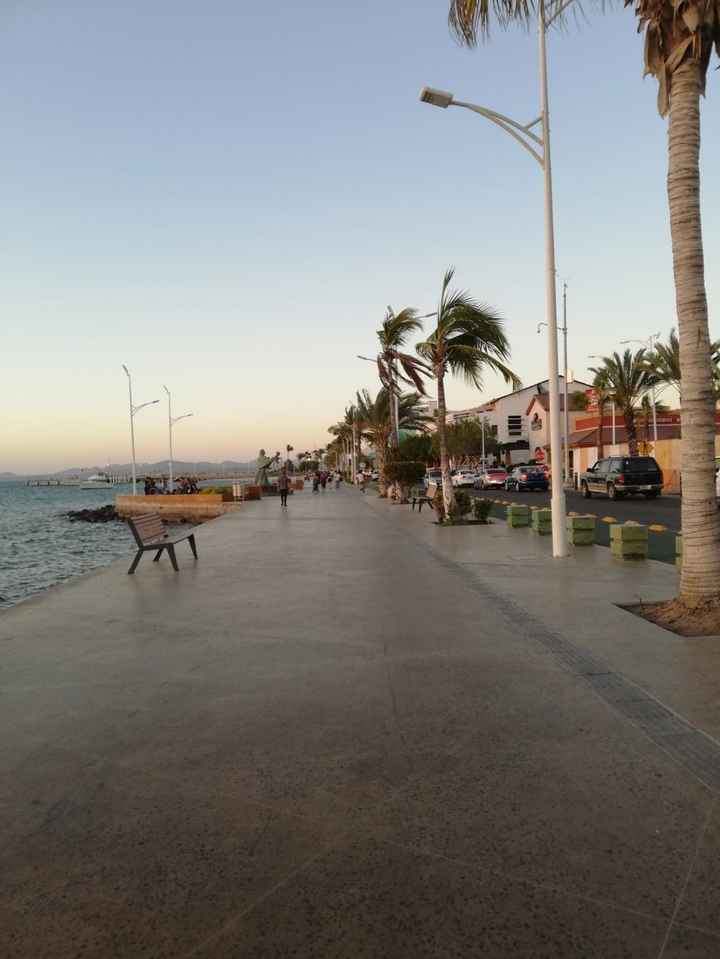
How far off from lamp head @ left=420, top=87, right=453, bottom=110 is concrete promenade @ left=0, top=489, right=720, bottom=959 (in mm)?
10266

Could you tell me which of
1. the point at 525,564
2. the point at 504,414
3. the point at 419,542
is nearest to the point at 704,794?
the point at 525,564

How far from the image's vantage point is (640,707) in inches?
198

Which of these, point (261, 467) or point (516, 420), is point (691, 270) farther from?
point (516, 420)

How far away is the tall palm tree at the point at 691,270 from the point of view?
7375 mm

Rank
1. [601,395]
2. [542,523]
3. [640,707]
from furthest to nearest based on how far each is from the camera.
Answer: [601,395], [542,523], [640,707]

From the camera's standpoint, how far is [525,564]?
12312mm

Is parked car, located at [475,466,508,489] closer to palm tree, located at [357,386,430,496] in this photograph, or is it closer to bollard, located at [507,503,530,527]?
palm tree, located at [357,386,430,496]

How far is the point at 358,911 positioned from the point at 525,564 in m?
9.91

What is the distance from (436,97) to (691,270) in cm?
843

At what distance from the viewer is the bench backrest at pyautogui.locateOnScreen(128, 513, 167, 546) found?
1218 centimetres

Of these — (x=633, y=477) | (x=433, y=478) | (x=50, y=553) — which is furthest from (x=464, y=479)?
(x=50, y=553)

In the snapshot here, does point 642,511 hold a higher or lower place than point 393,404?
lower

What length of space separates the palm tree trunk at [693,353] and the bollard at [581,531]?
715 cm

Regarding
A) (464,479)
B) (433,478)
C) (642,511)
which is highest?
(433,478)
